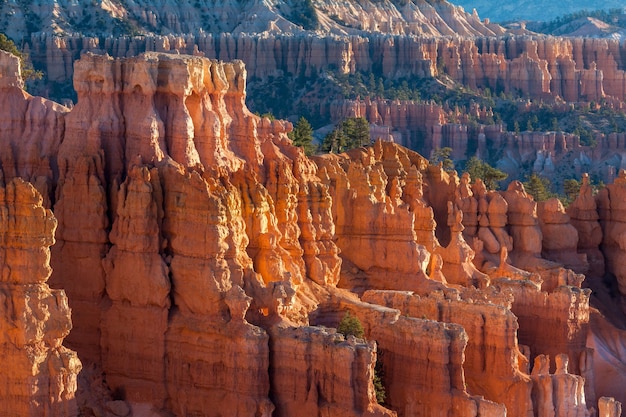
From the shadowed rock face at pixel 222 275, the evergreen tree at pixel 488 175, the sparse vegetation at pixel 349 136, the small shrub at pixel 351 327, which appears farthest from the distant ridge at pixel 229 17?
the small shrub at pixel 351 327

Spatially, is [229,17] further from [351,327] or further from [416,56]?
[351,327]

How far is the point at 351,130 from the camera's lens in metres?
88.9

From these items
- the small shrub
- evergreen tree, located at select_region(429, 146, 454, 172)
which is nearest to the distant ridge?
evergreen tree, located at select_region(429, 146, 454, 172)

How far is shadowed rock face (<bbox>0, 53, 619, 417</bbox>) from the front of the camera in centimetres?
4288

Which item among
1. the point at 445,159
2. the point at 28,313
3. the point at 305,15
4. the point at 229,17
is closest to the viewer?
the point at 28,313

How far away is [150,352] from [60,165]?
546cm

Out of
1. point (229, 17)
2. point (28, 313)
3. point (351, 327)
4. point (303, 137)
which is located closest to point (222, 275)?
point (351, 327)

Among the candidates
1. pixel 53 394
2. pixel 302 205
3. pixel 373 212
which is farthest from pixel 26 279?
pixel 373 212

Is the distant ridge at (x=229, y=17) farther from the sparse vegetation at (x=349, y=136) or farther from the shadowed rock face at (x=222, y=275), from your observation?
the shadowed rock face at (x=222, y=275)

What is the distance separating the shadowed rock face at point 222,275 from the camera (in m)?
42.9

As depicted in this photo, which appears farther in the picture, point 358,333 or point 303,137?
point 303,137

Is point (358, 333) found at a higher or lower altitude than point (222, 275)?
lower

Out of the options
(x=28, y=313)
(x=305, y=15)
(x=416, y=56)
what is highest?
(x=305, y=15)

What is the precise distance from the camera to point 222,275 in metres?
43.1
